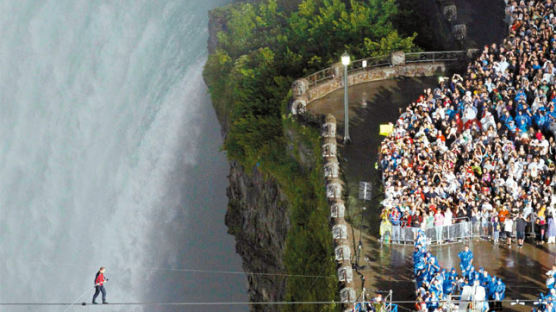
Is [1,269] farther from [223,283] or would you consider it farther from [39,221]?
[223,283]

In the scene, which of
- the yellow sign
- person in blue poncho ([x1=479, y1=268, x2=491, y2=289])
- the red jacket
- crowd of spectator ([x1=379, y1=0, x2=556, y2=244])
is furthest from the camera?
the yellow sign

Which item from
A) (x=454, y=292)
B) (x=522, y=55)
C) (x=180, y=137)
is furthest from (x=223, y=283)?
(x=454, y=292)

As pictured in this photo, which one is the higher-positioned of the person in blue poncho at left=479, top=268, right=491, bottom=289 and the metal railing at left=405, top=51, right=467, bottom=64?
the metal railing at left=405, top=51, right=467, bottom=64

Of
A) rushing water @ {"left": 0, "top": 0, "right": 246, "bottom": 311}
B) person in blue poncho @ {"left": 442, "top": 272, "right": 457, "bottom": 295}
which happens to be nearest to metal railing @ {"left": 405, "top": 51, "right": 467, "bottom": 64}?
person in blue poncho @ {"left": 442, "top": 272, "right": 457, "bottom": 295}

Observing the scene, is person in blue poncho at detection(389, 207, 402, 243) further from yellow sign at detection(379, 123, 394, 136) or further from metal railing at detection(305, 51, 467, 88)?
metal railing at detection(305, 51, 467, 88)

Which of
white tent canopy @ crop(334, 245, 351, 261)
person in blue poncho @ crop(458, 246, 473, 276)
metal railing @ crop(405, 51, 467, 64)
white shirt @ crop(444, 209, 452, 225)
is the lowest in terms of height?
person in blue poncho @ crop(458, 246, 473, 276)

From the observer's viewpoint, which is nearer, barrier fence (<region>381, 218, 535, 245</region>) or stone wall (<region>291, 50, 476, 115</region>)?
barrier fence (<region>381, 218, 535, 245</region>)

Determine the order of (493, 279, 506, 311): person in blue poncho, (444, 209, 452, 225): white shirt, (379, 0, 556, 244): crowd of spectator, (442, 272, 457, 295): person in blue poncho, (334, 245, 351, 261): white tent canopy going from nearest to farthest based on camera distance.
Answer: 1. (493, 279, 506, 311): person in blue poncho
2. (442, 272, 457, 295): person in blue poncho
3. (334, 245, 351, 261): white tent canopy
4. (379, 0, 556, 244): crowd of spectator
5. (444, 209, 452, 225): white shirt
